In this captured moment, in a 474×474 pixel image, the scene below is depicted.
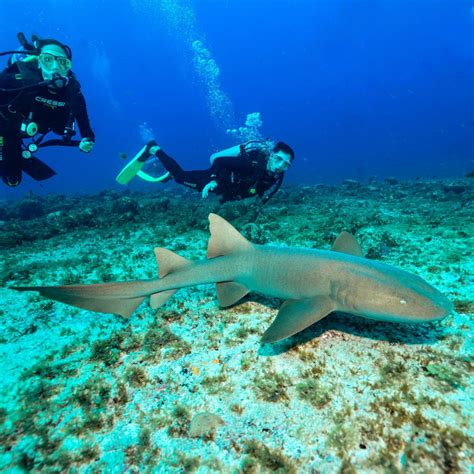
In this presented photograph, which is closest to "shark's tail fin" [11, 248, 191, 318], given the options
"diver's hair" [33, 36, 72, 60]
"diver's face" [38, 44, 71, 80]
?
"diver's face" [38, 44, 71, 80]

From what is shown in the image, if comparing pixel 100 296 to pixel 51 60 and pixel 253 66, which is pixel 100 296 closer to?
pixel 51 60

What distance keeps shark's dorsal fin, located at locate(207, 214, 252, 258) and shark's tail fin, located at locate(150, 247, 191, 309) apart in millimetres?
406

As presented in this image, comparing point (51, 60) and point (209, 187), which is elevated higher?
point (51, 60)

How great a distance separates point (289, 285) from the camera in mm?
2988

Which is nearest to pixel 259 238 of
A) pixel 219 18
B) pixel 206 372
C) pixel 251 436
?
pixel 206 372

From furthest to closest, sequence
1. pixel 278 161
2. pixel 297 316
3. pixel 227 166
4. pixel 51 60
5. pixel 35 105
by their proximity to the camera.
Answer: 1. pixel 227 166
2. pixel 278 161
3. pixel 35 105
4. pixel 51 60
5. pixel 297 316

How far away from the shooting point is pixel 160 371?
285 centimetres

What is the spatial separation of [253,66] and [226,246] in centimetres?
21032

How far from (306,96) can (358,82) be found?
34054mm

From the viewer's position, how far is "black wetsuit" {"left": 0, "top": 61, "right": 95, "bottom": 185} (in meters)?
6.98

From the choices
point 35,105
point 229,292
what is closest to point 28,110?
point 35,105

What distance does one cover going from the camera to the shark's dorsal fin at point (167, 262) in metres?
3.51

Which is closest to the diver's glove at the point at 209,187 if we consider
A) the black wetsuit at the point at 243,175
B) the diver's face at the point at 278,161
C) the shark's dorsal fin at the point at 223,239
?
the black wetsuit at the point at 243,175

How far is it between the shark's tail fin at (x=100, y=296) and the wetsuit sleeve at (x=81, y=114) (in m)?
6.82
